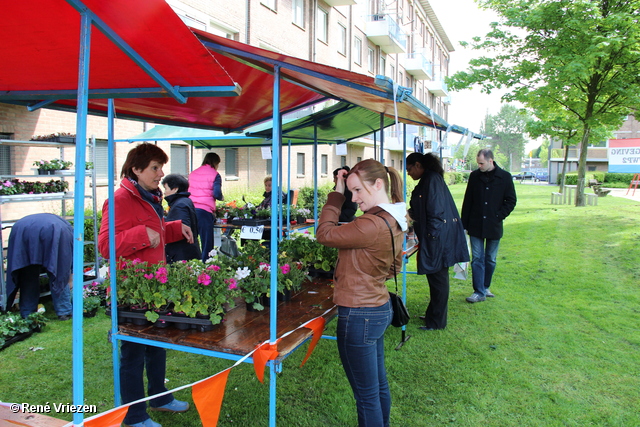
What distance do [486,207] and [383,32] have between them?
2378 cm

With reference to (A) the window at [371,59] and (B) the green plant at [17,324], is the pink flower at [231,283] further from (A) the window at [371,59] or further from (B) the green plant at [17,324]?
(A) the window at [371,59]

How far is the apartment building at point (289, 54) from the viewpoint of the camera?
9805mm

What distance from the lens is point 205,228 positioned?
7.86 metres

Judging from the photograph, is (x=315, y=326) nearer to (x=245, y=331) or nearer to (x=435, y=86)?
(x=245, y=331)

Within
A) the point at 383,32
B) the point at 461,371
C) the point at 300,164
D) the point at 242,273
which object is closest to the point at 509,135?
the point at 383,32

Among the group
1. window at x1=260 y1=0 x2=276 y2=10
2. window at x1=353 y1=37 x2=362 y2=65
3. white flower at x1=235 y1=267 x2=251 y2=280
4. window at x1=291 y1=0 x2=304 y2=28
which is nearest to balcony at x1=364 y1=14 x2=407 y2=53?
window at x1=353 y1=37 x2=362 y2=65

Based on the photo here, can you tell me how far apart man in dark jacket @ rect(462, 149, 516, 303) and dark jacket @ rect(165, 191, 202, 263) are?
3599mm

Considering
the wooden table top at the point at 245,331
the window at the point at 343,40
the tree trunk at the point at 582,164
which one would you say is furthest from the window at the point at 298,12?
the wooden table top at the point at 245,331

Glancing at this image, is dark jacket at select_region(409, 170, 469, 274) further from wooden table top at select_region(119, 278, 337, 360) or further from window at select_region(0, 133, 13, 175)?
window at select_region(0, 133, 13, 175)

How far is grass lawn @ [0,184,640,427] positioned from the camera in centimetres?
341

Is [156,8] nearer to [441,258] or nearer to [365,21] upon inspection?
[441,258]

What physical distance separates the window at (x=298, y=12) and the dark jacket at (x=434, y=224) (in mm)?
16289

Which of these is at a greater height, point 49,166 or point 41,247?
point 49,166

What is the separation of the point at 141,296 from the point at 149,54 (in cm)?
142
